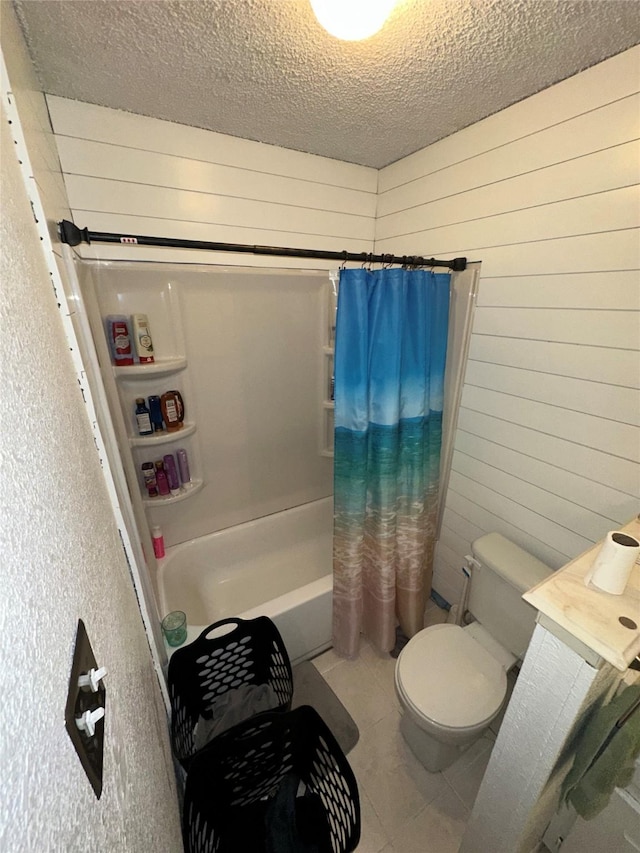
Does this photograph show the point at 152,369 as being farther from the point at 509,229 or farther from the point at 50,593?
the point at 509,229

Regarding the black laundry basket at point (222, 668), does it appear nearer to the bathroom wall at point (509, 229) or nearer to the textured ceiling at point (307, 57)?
the bathroom wall at point (509, 229)

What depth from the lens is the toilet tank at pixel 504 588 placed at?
4.28 feet

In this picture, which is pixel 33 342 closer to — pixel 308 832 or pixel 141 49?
pixel 141 49

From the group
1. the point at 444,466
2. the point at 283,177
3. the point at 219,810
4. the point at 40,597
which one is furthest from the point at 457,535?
the point at 283,177

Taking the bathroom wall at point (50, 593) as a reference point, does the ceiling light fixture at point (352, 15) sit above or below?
above

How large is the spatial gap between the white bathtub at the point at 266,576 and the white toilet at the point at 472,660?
0.49 metres

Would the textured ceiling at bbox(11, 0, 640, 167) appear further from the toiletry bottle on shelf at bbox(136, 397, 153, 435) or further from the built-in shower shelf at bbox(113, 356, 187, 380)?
the toiletry bottle on shelf at bbox(136, 397, 153, 435)

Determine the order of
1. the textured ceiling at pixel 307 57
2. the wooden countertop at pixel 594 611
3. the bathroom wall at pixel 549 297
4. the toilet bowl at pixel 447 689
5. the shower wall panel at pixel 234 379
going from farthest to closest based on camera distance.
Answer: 1. the shower wall panel at pixel 234 379
2. the toilet bowl at pixel 447 689
3. the bathroom wall at pixel 549 297
4. the textured ceiling at pixel 307 57
5. the wooden countertop at pixel 594 611

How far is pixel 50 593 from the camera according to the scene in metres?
0.36

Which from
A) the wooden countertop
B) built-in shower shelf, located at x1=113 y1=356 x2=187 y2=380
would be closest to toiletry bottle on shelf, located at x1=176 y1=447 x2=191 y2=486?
built-in shower shelf, located at x1=113 y1=356 x2=187 y2=380

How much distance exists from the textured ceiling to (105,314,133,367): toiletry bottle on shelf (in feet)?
2.50

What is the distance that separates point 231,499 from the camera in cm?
213

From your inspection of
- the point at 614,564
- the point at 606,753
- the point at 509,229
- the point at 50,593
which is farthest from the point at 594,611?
the point at 509,229

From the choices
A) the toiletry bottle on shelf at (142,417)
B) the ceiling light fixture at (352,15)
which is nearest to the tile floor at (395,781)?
the toiletry bottle on shelf at (142,417)
